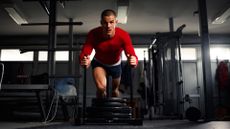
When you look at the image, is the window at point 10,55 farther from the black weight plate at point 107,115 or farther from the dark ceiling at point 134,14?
the black weight plate at point 107,115

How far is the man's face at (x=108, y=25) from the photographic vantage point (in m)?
2.44

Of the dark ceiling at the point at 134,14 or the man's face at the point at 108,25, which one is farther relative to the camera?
the dark ceiling at the point at 134,14

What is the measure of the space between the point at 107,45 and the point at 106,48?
0.03 m

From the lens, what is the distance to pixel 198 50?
8625mm

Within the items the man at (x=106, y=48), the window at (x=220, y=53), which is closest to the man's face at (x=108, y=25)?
the man at (x=106, y=48)

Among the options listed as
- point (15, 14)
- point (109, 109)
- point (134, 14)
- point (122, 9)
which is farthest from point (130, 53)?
point (15, 14)

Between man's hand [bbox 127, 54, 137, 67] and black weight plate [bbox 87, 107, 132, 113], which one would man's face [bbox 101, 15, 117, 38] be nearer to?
man's hand [bbox 127, 54, 137, 67]

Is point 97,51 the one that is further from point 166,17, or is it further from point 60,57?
point 60,57

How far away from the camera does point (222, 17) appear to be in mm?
6879

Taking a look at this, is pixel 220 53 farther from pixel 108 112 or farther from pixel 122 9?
pixel 108 112

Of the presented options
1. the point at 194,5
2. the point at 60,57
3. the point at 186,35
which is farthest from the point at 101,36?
the point at 186,35

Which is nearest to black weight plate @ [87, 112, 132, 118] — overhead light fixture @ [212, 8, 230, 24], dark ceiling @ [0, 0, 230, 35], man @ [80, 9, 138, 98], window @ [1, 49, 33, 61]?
man @ [80, 9, 138, 98]

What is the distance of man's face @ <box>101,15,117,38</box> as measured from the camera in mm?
2439

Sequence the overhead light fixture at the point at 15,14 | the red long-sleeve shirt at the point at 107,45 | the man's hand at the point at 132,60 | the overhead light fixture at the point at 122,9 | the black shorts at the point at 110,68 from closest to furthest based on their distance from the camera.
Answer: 1. the man's hand at the point at 132,60
2. the red long-sleeve shirt at the point at 107,45
3. the black shorts at the point at 110,68
4. the overhead light fixture at the point at 122,9
5. the overhead light fixture at the point at 15,14
